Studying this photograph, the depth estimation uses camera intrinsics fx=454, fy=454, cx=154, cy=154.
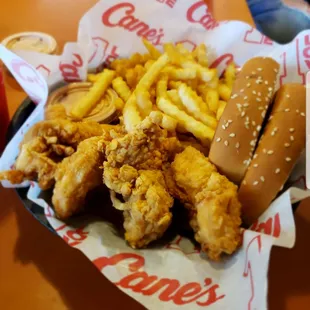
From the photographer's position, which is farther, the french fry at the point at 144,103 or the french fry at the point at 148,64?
the french fry at the point at 148,64

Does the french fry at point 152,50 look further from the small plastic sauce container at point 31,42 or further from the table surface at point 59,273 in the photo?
the table surface at point 59,273

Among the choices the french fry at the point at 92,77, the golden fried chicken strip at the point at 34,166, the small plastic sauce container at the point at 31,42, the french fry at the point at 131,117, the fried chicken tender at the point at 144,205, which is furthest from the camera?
the small plastic sauce container at the point at 31,42

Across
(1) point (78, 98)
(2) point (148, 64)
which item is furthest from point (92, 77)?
(2) point (148, 64)

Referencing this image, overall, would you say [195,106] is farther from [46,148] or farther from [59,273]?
[59,273]

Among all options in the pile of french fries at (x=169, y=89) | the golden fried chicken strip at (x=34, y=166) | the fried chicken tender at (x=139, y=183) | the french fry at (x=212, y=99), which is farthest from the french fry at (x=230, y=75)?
the golden fried chicken strip at (x=34, y=166)

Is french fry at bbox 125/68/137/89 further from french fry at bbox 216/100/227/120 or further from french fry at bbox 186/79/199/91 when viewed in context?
french fry at bbox 216/100/227/120

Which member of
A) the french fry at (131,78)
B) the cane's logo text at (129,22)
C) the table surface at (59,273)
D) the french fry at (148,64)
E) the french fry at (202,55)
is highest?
the cane's logo text at (129,22)

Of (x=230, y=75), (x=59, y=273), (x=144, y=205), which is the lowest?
(x=59, y=273)

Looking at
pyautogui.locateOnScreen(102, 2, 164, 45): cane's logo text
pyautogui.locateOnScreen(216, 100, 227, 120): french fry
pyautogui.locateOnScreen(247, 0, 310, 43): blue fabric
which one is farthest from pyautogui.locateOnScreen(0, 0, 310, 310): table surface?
pyautogui.locateOnScreen(247, 0, 310, 43): blue fabric
